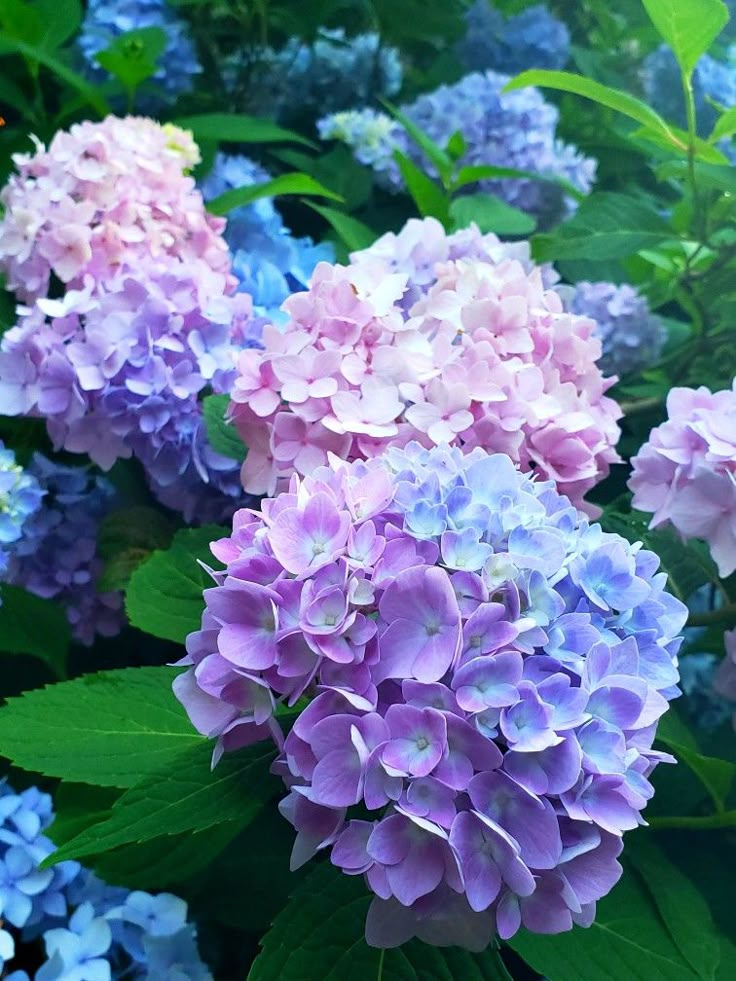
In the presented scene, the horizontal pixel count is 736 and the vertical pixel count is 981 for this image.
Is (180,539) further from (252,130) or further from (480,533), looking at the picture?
(252,130)

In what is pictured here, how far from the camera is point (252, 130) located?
1057mm

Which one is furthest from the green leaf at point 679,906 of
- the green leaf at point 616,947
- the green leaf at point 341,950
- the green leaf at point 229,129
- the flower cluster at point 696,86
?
the flower cluster at point 696,86

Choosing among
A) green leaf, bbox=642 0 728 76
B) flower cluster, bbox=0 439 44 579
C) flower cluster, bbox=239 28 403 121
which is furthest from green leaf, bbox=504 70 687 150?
flower cluster, bbox=239 28 403 121

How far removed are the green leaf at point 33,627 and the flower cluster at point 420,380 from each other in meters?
0.25

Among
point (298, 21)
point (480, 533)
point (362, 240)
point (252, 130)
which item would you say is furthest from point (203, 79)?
point (480, 533)

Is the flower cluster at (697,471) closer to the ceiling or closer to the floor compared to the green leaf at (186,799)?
closer to the ceiling

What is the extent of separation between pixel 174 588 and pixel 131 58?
0.67 metres

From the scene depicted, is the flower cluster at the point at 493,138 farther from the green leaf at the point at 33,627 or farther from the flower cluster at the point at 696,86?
the green leaf at the point at 33,627

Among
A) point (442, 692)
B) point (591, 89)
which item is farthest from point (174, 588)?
point (591, 89)

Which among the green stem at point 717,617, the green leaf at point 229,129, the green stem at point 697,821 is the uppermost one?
the green leaf at point 229,129

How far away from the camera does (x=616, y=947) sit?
543 mm

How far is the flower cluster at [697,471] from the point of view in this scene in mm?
583

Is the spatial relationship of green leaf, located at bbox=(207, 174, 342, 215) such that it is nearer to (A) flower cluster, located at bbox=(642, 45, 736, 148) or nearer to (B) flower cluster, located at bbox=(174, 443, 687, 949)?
(B) flower cluster, located at bbox=(174, 443, 687, 949)

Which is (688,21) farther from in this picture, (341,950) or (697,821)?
(341,950)
